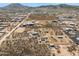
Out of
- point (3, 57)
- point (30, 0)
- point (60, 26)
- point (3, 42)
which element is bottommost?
point (3, 57)

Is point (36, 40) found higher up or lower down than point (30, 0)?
lower down

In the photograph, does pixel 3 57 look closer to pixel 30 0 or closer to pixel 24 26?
pixel 24 26

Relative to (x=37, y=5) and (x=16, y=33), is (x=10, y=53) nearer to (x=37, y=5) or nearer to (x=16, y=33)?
(x=16, y=33)

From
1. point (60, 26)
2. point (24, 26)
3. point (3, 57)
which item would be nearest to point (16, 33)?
point (24, 26)

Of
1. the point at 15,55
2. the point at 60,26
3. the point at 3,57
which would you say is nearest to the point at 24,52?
the point at 15,55

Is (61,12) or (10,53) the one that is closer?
(10,53)

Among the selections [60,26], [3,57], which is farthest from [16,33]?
[60,26]

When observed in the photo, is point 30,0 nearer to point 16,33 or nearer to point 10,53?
point 16,33

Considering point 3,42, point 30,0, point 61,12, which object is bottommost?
point 3,42

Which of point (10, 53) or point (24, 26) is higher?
point (24, 26)
